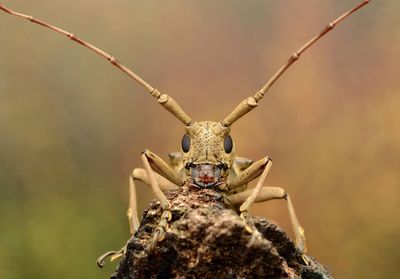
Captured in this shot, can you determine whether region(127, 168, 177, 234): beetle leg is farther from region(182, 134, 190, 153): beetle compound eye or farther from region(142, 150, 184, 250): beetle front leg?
region(182, 134, 190, 153): beetle compound eye

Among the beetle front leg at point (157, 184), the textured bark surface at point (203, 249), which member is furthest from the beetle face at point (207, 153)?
the textured bark surface at point (203, 249)

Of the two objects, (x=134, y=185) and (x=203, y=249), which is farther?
(x=134, y=185)

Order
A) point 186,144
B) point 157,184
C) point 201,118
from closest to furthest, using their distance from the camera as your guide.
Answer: point 157,184, point 186,144, point 201,118

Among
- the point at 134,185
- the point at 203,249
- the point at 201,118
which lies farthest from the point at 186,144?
the point at 201,118

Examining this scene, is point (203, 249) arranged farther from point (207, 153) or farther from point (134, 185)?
point (134, 185)

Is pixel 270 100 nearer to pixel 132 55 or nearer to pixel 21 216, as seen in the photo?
pixel 132 55

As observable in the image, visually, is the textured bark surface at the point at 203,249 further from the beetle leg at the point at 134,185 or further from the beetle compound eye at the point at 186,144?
the beetle compound eye at the point at 186,144

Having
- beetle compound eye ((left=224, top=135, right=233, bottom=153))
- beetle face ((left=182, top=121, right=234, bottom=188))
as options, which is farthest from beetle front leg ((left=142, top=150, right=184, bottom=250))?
beetle compound eye ((left=224, top=135, right=233, bottom=153))
